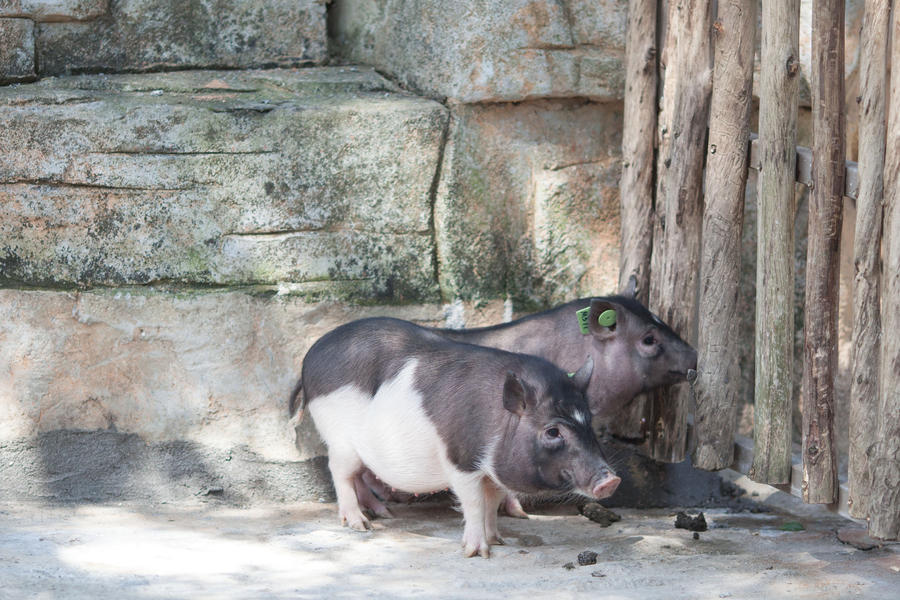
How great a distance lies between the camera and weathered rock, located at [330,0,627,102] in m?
5.00

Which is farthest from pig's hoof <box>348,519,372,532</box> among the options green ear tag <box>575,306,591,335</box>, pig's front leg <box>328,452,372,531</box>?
green ear tag <box>575,306,591,335</box>

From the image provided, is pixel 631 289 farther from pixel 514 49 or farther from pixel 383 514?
pixel 383 514

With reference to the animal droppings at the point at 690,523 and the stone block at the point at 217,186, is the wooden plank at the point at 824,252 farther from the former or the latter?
the stone block at the point at 217,186

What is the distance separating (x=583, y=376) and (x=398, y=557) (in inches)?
46.1

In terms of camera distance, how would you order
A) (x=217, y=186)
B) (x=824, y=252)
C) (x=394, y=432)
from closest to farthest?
(x=824, y=252), (x=394, y=432), (x=217, y=186)

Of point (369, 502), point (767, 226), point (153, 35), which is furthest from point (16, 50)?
point (767, 226)

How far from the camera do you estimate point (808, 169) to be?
159 inches

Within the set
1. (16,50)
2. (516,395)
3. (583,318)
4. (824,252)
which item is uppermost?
(16,50)

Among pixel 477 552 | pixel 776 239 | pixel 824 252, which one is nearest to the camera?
pixel 824 252

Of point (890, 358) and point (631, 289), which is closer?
point (890, 358)

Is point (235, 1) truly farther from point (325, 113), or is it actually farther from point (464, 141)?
point (464, 141)

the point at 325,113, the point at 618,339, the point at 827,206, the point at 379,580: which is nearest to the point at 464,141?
the point at 325,113

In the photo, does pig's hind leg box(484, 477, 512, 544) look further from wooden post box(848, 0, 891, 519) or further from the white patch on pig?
wooden post box(848, 0, 891, 519)

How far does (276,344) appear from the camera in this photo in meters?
5.01
